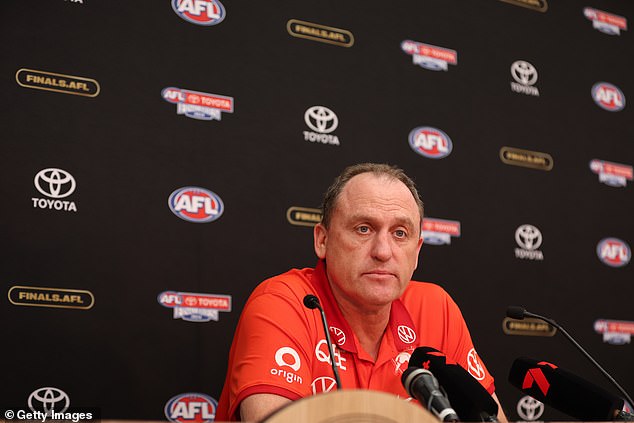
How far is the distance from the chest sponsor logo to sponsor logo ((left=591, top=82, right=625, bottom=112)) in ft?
7.89

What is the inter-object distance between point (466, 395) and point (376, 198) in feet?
3.04

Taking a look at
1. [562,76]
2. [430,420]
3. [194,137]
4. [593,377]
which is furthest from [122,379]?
[562,76]

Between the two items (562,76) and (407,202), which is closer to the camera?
(407,202)

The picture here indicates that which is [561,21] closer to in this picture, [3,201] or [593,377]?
[593,377]

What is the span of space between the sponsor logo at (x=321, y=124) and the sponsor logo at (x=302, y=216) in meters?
0.35

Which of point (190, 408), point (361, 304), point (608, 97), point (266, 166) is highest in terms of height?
point (608, 97)

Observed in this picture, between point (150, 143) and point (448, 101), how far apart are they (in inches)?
63.7

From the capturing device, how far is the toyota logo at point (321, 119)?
10.8 ft

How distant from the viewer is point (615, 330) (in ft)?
12.4

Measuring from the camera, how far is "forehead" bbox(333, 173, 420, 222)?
2.21m

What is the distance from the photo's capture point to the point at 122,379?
2744 millimetres

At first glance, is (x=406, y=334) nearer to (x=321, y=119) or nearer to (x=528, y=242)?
Result: (x=321, y=119)

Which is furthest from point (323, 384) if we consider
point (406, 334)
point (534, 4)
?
point (534, 4)

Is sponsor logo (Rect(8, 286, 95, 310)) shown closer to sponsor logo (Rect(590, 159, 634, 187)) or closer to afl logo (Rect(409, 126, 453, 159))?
afl logo (Rect(409, 126, 453, 159))
